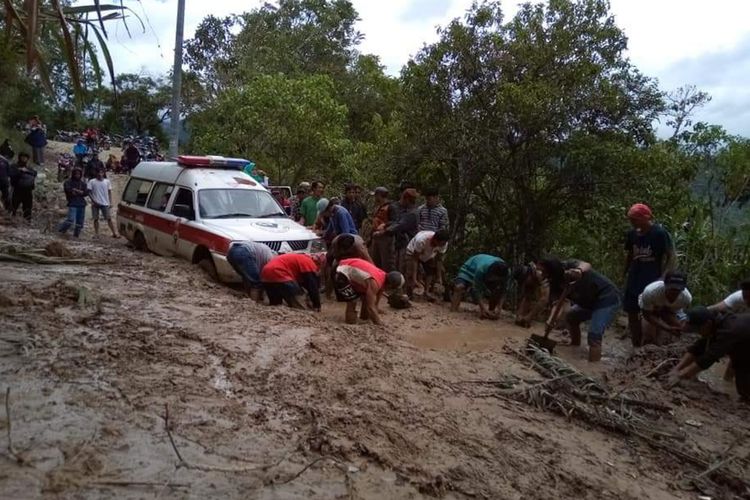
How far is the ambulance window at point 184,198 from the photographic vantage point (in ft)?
29.8

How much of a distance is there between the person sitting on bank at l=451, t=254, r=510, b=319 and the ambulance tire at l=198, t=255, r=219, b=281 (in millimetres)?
3280

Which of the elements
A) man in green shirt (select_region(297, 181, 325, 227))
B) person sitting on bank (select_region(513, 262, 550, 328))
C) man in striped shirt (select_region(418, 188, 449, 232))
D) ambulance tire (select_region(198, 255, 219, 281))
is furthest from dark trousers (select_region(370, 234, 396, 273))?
ambulance tire (select_region(198, 255, 219, 281))

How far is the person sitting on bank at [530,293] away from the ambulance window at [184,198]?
471 cm

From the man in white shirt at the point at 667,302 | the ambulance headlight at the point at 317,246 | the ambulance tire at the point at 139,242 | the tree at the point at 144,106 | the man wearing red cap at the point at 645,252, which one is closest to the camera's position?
the man in white shirt at the point at 667,302

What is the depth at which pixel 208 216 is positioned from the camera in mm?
8836

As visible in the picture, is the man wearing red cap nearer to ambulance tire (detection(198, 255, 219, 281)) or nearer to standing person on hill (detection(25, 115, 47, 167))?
ambulance tire (detection(198, 255, 219, 281))

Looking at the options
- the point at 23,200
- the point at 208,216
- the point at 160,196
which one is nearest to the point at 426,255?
the point at 208,216

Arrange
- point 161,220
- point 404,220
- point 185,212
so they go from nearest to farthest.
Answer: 1. point 185,212
2. point 404,220
3. point 161,220

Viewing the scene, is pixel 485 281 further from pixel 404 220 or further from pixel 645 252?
pixel 645 252

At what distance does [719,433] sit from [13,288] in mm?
6329

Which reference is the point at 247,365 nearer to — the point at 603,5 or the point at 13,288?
the point at 13,288

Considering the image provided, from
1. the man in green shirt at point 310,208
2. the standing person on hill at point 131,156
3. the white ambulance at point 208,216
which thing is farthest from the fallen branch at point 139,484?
the standing person on hill at point 131,156

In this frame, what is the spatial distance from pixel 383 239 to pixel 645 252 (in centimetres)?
390

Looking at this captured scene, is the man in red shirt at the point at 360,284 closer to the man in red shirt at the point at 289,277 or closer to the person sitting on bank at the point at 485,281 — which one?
the man in red shirt at the point at 289,277
